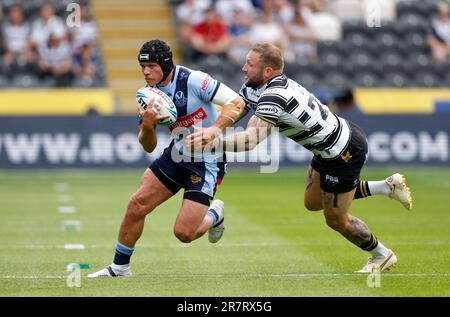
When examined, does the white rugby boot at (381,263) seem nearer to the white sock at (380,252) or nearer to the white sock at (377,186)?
the white sock at (380,252)

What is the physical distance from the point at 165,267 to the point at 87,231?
11.5ft

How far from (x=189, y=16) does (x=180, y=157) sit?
16.2 metres

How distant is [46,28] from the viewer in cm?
2412

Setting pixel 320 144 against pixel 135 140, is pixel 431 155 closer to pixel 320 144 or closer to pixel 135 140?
pixel 135 140

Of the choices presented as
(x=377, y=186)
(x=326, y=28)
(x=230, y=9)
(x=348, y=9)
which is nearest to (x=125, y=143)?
(x=230, y=9)

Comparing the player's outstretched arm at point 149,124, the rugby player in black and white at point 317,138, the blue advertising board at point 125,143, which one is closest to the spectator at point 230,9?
the blue advertising board at point 125,143

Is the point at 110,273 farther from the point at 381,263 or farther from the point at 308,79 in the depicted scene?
the point at 308,79

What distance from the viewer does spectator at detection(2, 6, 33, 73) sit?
24052 millimetres

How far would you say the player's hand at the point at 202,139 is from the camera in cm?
877

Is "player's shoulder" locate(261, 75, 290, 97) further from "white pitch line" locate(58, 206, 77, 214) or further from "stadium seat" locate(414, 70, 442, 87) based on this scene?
"stadium seat" locate(414, 70, 442, 87)
